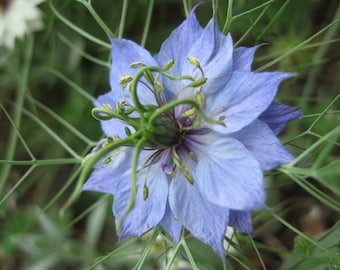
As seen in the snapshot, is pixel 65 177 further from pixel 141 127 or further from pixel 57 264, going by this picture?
pixel 141 127

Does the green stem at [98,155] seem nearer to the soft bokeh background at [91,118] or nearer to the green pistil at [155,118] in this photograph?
the green pistil at [155,118]

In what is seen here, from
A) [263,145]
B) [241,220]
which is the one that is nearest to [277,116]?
[263,145]

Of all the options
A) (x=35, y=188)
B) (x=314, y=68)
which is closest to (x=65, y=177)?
(x=35, y=188)

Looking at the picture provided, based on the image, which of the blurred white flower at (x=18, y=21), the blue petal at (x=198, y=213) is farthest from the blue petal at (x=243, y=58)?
the blurred white flower at (x=18, y=21)

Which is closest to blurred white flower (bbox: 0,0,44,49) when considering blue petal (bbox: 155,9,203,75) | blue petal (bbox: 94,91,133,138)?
blue petal (bbox: 94,91,133,138)

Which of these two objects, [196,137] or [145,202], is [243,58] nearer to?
[196,137]

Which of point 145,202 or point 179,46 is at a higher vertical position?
point 179,46

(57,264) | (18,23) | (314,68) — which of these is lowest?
(57,264)
